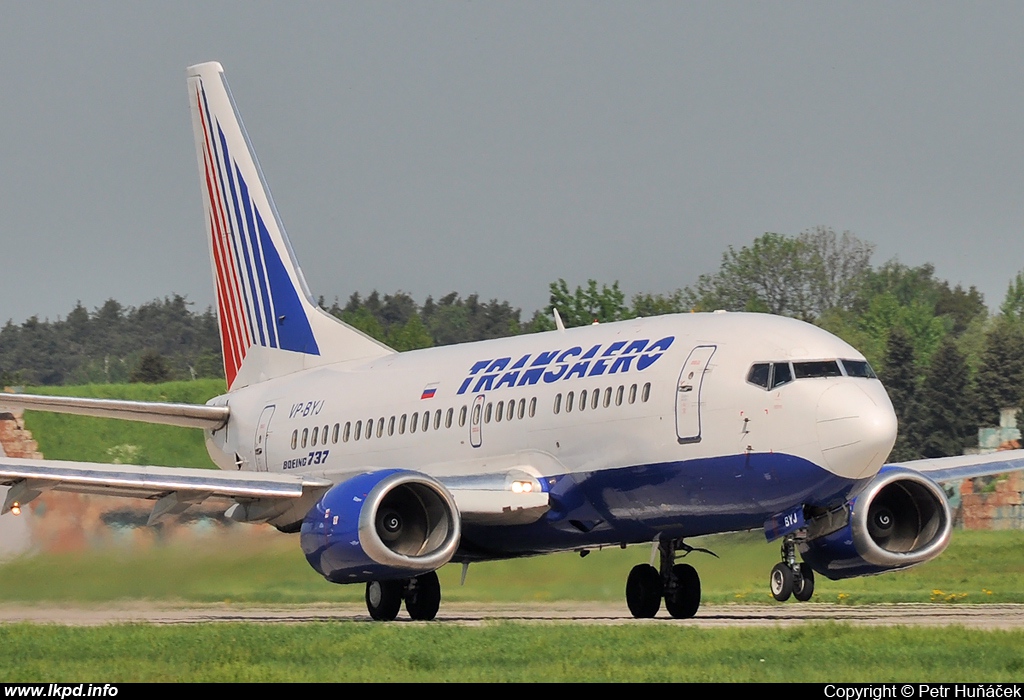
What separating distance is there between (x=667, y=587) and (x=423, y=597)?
3538 mm

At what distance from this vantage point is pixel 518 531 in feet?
82.6

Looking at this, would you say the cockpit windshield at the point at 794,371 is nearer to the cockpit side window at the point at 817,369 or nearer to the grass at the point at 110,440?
the cockpit side window at the point at 817,369

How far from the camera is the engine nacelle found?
78.2 ft

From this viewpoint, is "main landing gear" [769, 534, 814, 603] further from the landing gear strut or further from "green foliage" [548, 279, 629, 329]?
"green foliage" [548, 279, 629, 329]

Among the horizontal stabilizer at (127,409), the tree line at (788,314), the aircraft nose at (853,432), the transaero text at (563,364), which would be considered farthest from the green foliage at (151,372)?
the aircraft nose at (853,432)

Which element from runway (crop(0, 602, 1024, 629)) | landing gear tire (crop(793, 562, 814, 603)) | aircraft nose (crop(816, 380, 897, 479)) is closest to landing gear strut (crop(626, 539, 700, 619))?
runway (crop(0, 602, 1024, 629))

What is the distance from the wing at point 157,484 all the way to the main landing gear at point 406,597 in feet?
5.50

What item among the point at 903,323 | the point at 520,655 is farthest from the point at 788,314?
the point at 520,655

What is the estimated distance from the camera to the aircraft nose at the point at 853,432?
2105cm

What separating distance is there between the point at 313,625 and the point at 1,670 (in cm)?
565

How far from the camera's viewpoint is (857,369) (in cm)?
2228

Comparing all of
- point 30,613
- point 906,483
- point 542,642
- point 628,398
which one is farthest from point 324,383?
point 542,642

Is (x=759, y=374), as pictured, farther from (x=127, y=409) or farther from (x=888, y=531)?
(x=127, y=409)

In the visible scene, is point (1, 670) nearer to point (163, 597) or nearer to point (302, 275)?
point (163, 597)
